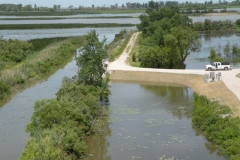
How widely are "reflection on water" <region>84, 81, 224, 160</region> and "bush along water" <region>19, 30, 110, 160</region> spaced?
123 cm

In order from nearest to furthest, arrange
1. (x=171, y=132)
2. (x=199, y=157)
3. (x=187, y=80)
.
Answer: (x=199, y=157) → (x=171, y=132) → (x=187, y=80)

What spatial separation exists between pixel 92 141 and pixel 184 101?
1201 cm

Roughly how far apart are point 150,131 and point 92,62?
10.0 meters

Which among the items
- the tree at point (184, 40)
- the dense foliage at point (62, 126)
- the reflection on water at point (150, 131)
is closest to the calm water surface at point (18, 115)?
the dense foliage at point (62, 126)

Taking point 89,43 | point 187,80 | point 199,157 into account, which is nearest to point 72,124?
point 199,157

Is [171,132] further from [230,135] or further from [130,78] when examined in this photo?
[130,78]

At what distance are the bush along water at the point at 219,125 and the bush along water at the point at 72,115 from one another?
7205 millimetres

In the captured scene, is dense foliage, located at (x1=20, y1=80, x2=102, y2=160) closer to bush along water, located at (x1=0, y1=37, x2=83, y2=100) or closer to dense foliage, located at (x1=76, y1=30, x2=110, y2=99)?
dense foliage, located at (x1=76, y1=30, x2=110, y2=99)

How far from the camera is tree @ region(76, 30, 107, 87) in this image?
35.8 meters

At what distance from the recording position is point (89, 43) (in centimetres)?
3662

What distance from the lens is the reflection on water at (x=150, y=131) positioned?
24.8m

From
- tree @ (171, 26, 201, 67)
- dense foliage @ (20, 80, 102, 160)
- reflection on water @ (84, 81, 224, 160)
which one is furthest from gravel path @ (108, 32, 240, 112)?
dense foliage @ (20, 80, 102, 160)

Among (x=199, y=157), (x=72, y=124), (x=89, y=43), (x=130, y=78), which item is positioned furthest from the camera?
(x=130, y=78)

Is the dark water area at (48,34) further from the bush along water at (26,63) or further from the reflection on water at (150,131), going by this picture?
the reflection on water at (150,131)
